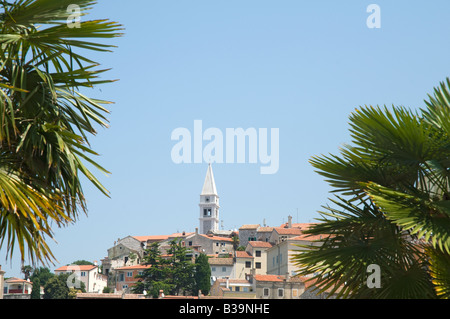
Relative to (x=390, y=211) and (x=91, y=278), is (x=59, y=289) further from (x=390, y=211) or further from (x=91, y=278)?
(x=390, y=211)

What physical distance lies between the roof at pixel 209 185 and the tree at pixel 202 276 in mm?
87123

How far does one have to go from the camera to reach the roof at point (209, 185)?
171m

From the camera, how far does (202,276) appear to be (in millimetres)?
82688

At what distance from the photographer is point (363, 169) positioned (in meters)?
7.82

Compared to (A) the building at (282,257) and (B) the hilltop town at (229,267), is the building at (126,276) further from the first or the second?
(A) the building at (282,257)

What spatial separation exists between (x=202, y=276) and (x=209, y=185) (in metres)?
90.1

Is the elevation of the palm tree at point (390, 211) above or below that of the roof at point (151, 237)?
below

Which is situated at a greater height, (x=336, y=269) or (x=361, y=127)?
(x=361, y=127)

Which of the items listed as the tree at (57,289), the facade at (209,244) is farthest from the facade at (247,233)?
the tree at (57,289)

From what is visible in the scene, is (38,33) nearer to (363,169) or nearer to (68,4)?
(68,4)
